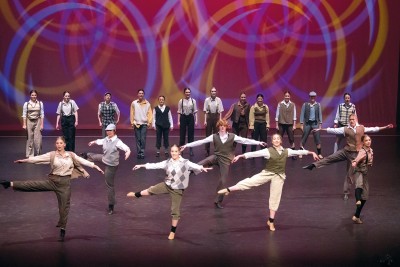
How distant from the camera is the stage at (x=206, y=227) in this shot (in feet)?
21.9

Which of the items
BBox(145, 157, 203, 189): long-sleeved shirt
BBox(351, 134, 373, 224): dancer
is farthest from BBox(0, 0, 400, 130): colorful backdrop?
BBox(145, 157, 203, 189): long-sleeved shirt

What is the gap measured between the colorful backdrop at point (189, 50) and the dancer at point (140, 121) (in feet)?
13.7

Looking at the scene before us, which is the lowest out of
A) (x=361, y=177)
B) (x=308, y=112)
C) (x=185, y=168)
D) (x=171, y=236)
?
(x=171, y=236)

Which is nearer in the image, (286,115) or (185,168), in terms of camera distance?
(185,168)

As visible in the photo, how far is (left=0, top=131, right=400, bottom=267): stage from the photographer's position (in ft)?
21.9

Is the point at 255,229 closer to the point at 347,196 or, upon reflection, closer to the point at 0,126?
the point at 347,196

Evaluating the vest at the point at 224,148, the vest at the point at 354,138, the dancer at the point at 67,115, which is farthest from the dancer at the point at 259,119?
the vest at the point at 224,148

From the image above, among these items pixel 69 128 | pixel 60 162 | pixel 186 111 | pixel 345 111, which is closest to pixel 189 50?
pixel 186 111

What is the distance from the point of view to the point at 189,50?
1680 cm

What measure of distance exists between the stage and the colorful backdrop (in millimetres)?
6081

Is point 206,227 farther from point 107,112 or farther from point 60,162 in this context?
point 107,112

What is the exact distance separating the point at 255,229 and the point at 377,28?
35.5 ft

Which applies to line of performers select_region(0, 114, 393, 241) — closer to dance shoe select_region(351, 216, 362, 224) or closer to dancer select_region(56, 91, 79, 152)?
dance shoe select_region(351, 216, 362, 224)

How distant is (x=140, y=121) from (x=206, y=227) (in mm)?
5230
